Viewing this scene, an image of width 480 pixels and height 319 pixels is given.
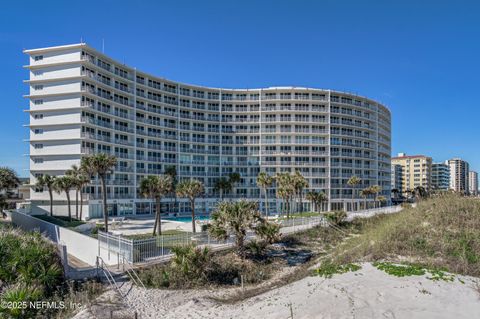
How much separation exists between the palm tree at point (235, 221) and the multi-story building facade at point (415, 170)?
14254cm

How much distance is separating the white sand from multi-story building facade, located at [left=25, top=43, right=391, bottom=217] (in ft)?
154

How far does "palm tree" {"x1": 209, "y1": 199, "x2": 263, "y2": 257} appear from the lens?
23.5 m

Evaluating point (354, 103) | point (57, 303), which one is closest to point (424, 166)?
point (354, 103)

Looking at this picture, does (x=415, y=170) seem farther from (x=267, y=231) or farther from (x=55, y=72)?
(x=55, y=72)

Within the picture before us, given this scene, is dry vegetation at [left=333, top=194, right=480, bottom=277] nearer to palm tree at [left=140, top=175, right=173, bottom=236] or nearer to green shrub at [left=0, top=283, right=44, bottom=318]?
green shrub at [left=0, top=283, right=44, bottom=318]

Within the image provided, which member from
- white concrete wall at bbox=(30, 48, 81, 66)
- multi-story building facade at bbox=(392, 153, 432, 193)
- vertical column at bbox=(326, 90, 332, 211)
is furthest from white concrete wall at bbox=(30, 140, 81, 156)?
multi-story building facade at bbox=(392, 153, 432, 193)

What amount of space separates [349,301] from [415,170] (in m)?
159

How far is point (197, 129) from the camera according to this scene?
74.6 meters

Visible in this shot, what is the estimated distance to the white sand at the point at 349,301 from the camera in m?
11.8

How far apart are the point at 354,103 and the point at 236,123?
105 feet

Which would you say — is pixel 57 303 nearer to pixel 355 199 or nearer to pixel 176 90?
pixel 176 90

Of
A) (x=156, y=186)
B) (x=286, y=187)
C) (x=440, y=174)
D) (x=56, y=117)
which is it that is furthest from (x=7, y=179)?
(x=440, y=174)

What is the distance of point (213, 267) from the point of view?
67.7 feet

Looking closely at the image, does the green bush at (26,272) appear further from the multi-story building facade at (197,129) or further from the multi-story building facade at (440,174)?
the multi-story building facade at (440,174)
